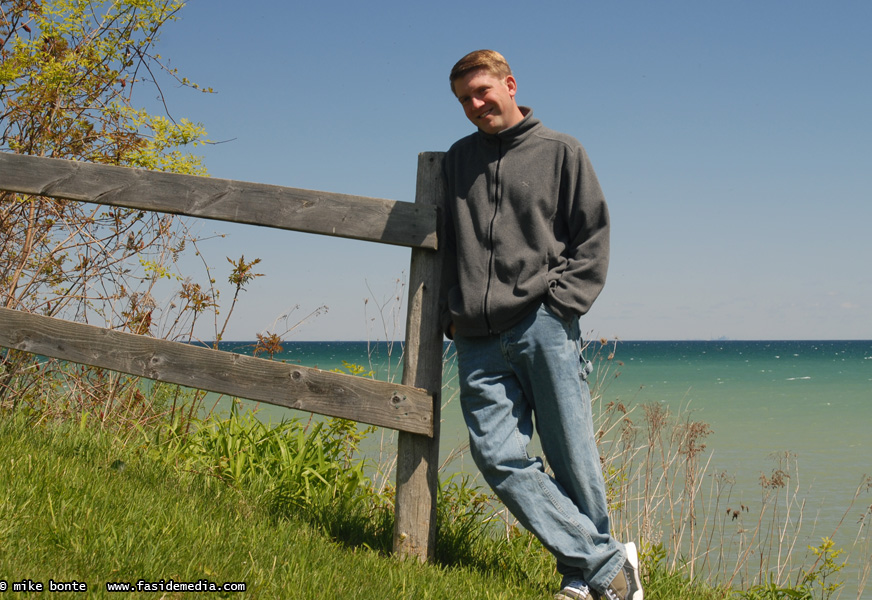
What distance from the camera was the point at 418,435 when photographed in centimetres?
298

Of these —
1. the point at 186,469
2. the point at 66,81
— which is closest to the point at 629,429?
the point at 186,469

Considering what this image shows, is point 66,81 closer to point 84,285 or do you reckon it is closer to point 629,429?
point 84,285

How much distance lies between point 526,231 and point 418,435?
38.0 inches

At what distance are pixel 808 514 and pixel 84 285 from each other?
6.80 metres

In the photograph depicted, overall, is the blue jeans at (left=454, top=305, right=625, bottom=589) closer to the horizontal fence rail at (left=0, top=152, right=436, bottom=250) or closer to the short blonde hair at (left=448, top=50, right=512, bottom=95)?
the horizontal fence rail at (left=0, top=152, right=436, bottom=250)

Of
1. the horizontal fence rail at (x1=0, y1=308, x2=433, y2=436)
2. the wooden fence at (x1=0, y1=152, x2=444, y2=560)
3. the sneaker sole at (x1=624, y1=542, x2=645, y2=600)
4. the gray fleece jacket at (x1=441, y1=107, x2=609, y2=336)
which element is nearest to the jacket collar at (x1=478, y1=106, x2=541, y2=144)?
the gray fleece jacket at (x1=441, y1=107, x2=609, y2=336)

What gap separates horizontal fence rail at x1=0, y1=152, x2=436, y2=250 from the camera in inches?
117

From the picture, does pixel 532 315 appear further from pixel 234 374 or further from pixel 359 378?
pixel 234 374

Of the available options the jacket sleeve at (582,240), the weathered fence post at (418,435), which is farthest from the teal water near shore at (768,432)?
the jacket sleeve at (582,240)

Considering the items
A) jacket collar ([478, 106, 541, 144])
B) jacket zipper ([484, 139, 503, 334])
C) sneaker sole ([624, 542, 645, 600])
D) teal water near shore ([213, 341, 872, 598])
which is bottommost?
teal water near shore ([213, 341, 872, 598])

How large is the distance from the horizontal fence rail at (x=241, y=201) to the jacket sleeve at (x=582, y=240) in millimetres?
569

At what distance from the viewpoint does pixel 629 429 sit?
4.60 m

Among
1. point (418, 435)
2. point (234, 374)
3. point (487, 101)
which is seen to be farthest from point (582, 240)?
point (234, 374)

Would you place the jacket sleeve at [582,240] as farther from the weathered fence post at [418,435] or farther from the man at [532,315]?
the weathered fence post at [418,435]
